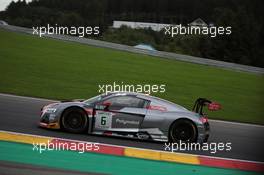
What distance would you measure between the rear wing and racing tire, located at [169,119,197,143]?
0.31m

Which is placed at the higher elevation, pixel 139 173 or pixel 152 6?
pixel 152 6

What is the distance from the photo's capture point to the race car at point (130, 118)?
436 centimetres

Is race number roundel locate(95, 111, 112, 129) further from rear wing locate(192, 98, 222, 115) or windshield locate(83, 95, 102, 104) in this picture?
rear wing locate(192, 98, 222, 115)

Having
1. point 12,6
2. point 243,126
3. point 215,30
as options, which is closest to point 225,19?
point 215,30

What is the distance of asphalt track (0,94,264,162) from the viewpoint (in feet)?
13.6

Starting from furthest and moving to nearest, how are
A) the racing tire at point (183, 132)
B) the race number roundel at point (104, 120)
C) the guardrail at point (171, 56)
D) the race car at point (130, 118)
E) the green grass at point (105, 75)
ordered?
the race number roundel at point (104, 120) < the racing tire at point (183, 132) < the race car at point (130, 118) < the guardrail at point (171, 56) < the green grass at point (105, 75)

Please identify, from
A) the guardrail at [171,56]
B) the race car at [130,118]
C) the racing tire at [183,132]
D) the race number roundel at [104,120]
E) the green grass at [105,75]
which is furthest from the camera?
the race number roundel at [104,120]

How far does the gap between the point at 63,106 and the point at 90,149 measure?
0.59 m

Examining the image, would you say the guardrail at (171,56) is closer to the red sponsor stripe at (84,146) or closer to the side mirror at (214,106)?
the side mirror at (214,106)

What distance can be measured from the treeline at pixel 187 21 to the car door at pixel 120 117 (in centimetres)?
73

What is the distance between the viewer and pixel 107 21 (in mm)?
4254

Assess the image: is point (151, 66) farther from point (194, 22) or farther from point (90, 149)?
point (90, 149)

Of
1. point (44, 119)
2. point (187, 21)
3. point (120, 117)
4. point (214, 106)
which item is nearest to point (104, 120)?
point (120, 117)

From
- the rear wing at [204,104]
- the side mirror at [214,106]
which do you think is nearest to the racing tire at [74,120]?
the rear wing at [204,104]
